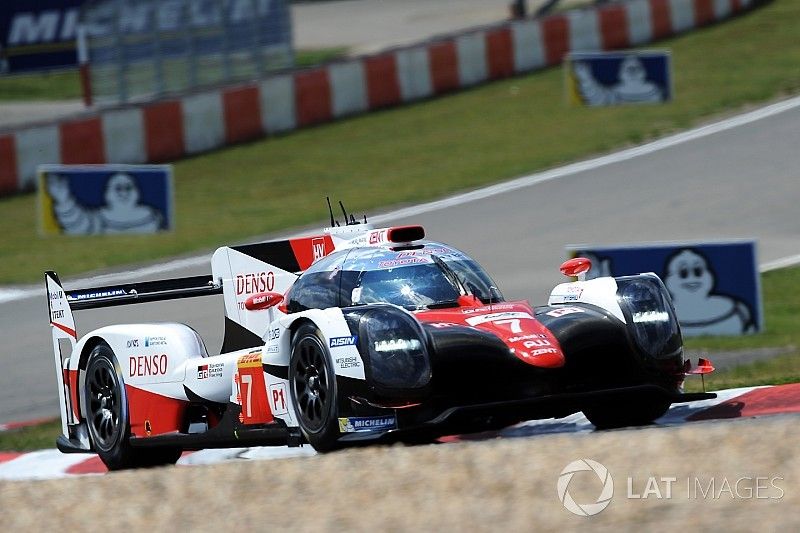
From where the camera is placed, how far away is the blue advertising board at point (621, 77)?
69.4ft

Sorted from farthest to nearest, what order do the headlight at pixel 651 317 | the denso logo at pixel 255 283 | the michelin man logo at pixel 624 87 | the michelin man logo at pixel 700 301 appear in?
the michelin man logo at pixel 624 87, the michelin man logo at pixel 700 301, the denso logo at pixel 255 283, the headlight at pixel 651 317

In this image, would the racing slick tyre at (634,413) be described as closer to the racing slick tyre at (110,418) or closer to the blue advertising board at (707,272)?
the racing slick tyre at (110,418)

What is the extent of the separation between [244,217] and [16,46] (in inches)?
605

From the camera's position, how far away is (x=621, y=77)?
70.7 feet

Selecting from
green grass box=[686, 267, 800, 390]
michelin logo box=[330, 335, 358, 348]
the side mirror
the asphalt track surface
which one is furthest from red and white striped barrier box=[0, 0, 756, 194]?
michelin logo box=[330, 335, 358, 348]

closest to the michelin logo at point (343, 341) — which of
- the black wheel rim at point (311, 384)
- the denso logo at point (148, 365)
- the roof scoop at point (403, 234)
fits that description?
the black wheel rim at point (311, 384)

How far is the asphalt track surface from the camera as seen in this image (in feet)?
44.7

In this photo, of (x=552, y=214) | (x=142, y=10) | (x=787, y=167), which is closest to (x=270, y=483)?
(x=552, y=214)

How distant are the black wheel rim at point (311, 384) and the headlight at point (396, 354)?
0.85ft

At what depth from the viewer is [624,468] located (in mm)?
5785

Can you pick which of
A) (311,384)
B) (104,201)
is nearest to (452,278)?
(311,384)

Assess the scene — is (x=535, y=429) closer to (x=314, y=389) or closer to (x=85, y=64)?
(x=314, y=389)

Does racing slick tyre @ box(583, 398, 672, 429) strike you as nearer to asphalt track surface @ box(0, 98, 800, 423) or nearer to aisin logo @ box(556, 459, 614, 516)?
aisin logo @ box(556, 459, 614, 516)

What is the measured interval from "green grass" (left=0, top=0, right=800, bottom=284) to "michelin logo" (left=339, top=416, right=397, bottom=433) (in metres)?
9.23
